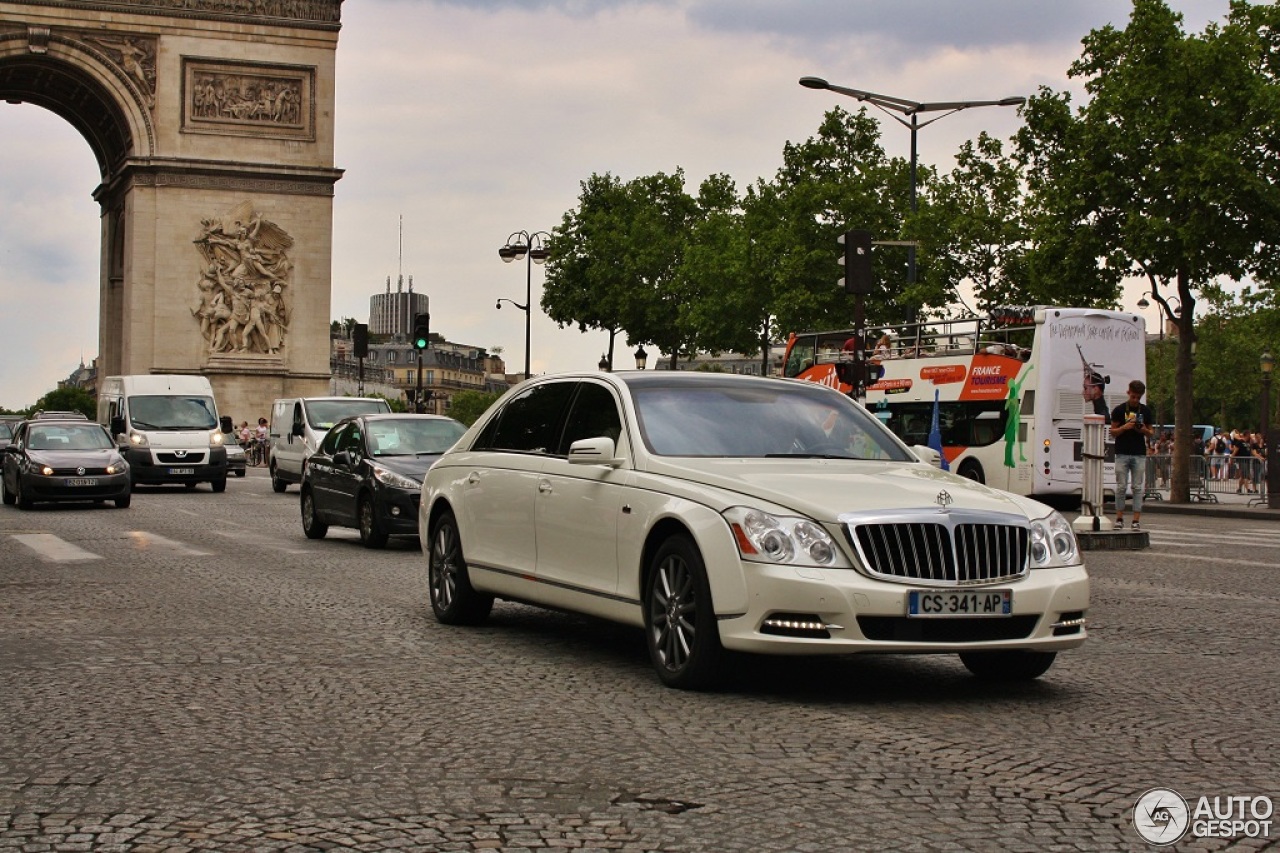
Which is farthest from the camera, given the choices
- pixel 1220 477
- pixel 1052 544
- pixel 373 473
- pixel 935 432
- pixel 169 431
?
pixel 1220 477

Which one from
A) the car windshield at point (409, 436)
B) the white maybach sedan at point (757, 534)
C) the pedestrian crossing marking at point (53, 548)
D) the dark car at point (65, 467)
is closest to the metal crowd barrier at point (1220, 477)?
the car windshield at point (409, 436)

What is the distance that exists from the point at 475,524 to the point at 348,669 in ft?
5.80

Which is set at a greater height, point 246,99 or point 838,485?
point 246,99

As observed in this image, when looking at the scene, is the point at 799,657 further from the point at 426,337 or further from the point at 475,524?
the point at 426,337

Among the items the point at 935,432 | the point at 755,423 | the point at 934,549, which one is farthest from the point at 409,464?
the point at 935,432

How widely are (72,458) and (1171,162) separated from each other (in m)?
19.0

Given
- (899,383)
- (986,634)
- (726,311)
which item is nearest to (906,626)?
(986,634)

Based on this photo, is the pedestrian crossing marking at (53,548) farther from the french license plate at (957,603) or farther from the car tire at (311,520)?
the french license plate at (957,603)

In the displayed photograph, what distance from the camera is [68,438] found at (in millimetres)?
27672

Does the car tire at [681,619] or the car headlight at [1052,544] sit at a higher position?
the car headlight at [1052,544]

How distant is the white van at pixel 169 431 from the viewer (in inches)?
1273

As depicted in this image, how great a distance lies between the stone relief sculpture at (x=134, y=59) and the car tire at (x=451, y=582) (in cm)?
4106

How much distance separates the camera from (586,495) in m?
8.63

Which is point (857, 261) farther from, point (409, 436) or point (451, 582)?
point (451, 582)
